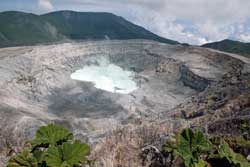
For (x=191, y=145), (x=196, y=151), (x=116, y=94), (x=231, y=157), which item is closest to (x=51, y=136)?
(x=191, y=145)

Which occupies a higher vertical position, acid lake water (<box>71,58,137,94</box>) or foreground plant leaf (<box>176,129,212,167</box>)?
foreground plant leaf (<box>176,129,212,167</box>)

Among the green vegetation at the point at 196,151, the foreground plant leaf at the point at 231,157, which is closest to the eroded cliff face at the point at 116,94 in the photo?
the foreground plant leaf at the point at 231,157

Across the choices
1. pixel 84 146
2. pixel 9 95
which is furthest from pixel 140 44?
pixel 84 146

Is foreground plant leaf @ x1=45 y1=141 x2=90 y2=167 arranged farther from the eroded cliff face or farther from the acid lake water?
the acid lake water

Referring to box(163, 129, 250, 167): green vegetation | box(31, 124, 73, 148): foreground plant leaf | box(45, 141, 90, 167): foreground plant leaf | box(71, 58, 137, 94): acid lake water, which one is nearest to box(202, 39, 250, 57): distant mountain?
box(71, 58, 137, 94): acid lake water

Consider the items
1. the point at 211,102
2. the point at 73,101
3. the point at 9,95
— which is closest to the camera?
the point at 211,102

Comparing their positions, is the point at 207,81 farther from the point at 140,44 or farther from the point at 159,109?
the point at 140,44

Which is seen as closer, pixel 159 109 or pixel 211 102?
pixel 211 102

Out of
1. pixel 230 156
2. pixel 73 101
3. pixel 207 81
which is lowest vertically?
pixel 73 101
